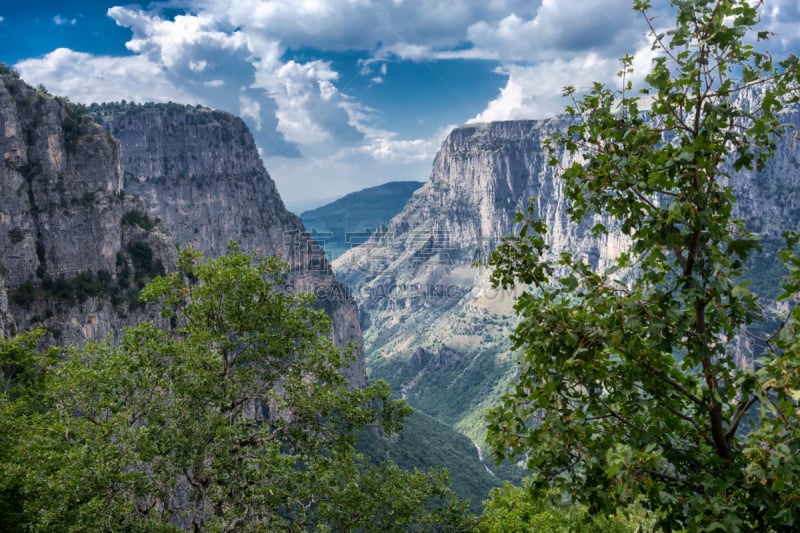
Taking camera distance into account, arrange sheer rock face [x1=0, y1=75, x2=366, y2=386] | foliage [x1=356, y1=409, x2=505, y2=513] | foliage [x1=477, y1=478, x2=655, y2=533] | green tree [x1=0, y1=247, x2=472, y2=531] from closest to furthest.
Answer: green tree [x1=0, y1=247, x2=472, y2=531], foliage [x1=477, y1=478, x2=655, y2=533], sheer rock face [x1=0, y1=75, x2=366, y2=386], foliage [x1=356, y1=409, x2=505, y2=513]

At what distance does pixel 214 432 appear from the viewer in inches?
615

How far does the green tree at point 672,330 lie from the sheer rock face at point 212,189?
154571 mm

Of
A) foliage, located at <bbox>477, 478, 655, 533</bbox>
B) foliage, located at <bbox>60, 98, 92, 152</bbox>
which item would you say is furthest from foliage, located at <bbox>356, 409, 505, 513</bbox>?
foliage, located at <bbox>477, 478, 655, 533</bbox>

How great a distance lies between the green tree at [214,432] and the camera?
48.4 feet

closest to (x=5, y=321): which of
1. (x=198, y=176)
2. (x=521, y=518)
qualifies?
(x=521, y=518)

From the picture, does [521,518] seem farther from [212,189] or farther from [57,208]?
[212,189]

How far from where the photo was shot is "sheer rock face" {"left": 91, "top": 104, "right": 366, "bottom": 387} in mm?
164750

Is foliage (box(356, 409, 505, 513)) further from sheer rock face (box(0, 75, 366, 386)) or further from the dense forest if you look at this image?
the dense forest

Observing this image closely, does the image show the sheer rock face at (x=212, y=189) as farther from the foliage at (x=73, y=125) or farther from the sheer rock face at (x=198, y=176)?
the foliage at (x=73, y=125)

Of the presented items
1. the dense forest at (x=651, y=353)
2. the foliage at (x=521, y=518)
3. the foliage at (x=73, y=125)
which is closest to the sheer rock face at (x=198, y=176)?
the foliage at (x=73, y=125)

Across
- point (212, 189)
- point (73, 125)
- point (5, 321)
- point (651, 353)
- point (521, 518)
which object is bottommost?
point (521, 518)

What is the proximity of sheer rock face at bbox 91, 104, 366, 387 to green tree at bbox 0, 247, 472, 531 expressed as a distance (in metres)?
141

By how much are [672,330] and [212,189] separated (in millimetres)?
185037

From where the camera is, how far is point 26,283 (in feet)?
212
